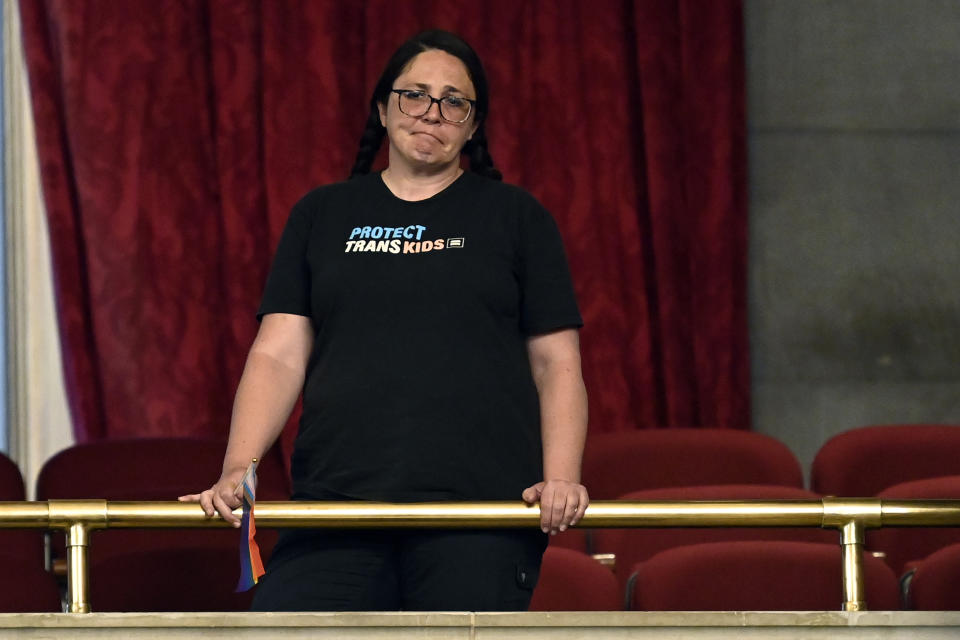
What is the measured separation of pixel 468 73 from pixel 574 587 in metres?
0.96

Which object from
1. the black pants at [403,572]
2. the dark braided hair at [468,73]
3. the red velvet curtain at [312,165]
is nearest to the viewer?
the black pants at [403,572]

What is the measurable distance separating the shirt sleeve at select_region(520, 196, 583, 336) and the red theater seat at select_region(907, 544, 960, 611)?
902 millimetres

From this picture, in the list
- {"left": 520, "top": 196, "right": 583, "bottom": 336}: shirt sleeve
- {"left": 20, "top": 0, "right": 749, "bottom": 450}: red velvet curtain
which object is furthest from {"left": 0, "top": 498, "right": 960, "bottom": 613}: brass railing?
{"left": 20, "top": 0, "right": 749, "bottom": 450}: red velvet curtain

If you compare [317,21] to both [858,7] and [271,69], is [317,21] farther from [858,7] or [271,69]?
[858,7]

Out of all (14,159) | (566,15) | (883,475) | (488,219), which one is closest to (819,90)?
(566,15)

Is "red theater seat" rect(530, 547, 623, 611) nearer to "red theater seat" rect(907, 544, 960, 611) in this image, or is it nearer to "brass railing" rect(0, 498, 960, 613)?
"red theater seat" rect(907, 544, 960, 611)

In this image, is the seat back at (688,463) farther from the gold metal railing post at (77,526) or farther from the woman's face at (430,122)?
the gold metal railing post at (77,526)

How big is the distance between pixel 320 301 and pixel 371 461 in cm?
22

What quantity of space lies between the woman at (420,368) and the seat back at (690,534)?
1.05 m

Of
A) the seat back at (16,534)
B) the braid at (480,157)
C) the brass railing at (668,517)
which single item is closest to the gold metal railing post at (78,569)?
the brass railing at (668,517)

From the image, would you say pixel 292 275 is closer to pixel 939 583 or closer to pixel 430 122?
pixel 430 122

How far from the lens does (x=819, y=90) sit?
14.4 feet

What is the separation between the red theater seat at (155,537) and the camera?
8.85 feet

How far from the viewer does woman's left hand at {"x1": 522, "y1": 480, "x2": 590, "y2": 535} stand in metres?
1.74
